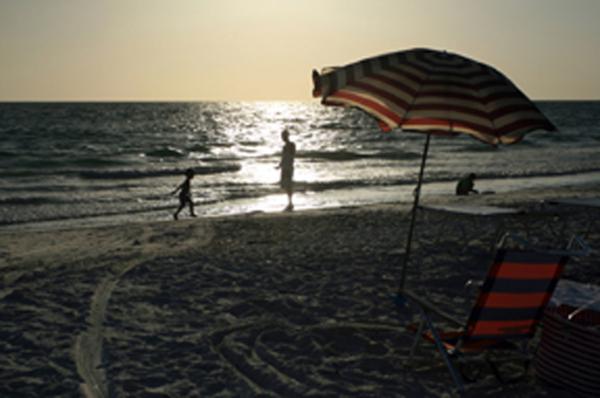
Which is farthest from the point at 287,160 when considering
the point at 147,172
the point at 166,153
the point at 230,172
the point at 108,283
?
the point at 166,153

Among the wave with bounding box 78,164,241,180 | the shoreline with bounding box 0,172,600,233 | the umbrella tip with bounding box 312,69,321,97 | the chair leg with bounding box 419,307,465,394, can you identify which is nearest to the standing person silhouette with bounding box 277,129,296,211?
the shoreline with bounding box 0,172,600,233

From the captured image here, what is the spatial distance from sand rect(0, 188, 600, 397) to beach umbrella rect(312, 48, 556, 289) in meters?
1.97

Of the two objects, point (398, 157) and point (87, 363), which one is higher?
point (87, 363)

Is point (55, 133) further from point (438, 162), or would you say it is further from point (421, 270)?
point (421, 270)

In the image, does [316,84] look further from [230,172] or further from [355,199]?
[230,172]

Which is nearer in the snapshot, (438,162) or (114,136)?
(438,162)

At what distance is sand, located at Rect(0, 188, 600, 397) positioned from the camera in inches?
183

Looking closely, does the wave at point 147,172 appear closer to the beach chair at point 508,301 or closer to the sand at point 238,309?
the sand at point 238,309

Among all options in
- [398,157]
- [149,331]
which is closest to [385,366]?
[149,331]

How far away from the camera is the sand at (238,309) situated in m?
4.65

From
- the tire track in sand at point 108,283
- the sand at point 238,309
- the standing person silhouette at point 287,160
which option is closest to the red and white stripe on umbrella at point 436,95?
the sand at point 238,309

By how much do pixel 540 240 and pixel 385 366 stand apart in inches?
240

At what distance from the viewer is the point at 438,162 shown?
3356cm

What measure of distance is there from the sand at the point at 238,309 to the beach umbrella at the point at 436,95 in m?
1.97
